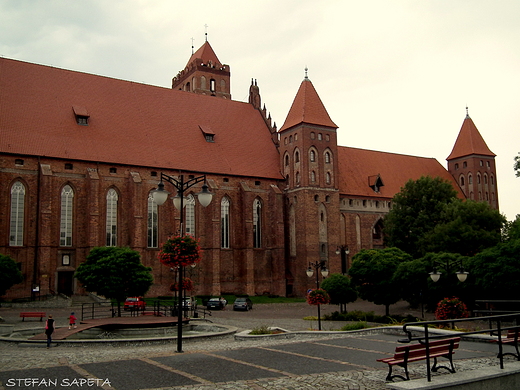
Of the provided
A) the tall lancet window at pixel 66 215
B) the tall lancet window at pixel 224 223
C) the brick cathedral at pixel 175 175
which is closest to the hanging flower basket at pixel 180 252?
the brick cathedral at pixel 175 175

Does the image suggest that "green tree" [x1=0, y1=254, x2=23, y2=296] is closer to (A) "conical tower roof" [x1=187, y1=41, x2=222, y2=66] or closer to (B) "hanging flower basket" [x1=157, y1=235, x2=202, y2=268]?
(B) "hanging flower basket" [x1=157, y1=235, x2=202, y2=268]

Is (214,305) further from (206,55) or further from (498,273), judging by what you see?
(206,55)

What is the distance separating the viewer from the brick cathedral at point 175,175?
4081 cm

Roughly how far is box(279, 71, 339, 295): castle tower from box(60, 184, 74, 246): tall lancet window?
A: 21086mm

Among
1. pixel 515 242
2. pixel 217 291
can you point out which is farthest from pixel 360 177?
pixel 515 242

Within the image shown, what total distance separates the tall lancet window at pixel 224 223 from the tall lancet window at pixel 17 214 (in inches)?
698

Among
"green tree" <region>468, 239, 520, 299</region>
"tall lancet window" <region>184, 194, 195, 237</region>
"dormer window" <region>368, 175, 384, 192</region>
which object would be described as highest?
"dormer window" <region>368, 175, 384, 192</region>

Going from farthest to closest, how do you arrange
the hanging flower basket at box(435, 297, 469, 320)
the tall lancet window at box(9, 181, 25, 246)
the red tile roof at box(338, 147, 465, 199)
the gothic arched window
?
the red tile roof at box(338, 147, 465, 199) → the gothic arched window → the tall lancet window at box(9, 181, 25, 246) → the hanging flower basket at box(435, 297, 469, 320)

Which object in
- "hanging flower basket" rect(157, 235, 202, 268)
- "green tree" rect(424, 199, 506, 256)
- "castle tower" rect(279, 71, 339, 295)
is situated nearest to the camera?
"hanging flower basket" rect(157, 235, 202, 268)

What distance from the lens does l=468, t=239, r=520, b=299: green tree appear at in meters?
26.5

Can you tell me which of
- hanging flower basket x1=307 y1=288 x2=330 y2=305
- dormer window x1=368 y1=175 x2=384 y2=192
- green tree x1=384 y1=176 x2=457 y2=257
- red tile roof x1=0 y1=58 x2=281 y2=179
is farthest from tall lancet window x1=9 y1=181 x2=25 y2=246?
dormer window x1=368 y1=175 x2=384 y2=192

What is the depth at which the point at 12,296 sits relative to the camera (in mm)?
38438

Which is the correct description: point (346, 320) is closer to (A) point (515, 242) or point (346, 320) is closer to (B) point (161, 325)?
(A) point (515, 242)

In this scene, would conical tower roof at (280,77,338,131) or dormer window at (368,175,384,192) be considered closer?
conical tower roof at (280,77,338,131)
